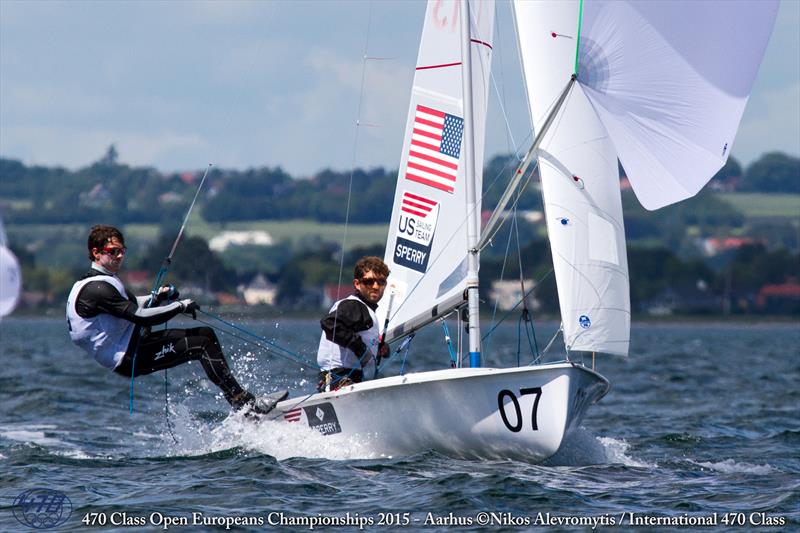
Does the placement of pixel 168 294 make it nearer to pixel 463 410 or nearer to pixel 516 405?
pixel 463 410

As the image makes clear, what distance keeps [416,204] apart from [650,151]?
5.48ft

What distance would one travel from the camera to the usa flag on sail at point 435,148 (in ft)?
29.3

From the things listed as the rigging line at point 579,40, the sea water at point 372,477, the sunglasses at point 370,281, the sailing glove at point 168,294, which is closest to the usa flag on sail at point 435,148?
the sunglasses at point 370,281

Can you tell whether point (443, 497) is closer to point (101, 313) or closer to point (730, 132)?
point (101, 313)

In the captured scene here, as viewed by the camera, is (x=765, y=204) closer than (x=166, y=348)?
No

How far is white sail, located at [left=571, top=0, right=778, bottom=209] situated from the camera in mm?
8102

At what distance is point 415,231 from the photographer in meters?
9.04

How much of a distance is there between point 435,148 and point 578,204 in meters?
1.19

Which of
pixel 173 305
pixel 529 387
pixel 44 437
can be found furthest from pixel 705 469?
pixel 44 437

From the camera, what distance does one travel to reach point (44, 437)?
10.2 meters

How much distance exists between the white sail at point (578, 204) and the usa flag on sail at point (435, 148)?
718 millimetres

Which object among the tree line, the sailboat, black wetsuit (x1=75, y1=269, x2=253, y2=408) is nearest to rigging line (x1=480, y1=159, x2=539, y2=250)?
the sailboat

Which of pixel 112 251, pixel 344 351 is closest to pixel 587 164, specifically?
pixel 344 351

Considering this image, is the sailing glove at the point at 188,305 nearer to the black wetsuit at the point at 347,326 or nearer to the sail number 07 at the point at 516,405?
the black wetsuit at the point at 347,326
